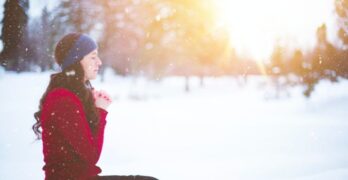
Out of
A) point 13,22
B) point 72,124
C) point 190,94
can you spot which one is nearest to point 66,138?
point 72,124

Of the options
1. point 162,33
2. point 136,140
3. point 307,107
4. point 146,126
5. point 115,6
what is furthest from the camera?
point 162,33

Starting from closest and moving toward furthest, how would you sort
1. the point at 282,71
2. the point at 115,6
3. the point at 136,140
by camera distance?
the point at 136,140 → the point at 115,6 → the point at 282,71

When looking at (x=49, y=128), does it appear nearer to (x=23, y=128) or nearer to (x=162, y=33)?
(x=23, y=128)

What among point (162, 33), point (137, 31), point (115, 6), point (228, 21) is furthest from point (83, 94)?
point (228, 21)

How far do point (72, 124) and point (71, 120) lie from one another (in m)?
0.02

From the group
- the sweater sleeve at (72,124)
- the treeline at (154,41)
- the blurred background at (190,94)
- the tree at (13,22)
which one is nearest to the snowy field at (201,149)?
the blurred background at (190,94)

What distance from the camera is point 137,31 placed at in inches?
712

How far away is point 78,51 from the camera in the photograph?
2043 mm

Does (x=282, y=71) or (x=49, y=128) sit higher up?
(x=282, y=71)

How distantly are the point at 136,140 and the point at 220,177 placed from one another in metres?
3.47

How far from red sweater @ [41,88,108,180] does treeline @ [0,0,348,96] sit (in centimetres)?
693

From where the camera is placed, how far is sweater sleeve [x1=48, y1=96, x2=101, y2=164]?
1.75 meters

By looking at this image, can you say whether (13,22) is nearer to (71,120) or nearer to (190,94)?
(71,120)

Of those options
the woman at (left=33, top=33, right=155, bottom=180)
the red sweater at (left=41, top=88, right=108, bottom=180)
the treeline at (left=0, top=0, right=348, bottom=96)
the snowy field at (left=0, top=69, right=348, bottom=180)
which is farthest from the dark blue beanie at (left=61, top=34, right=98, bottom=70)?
the treeline at (left=0, top=0, right=348, bottom=96)
